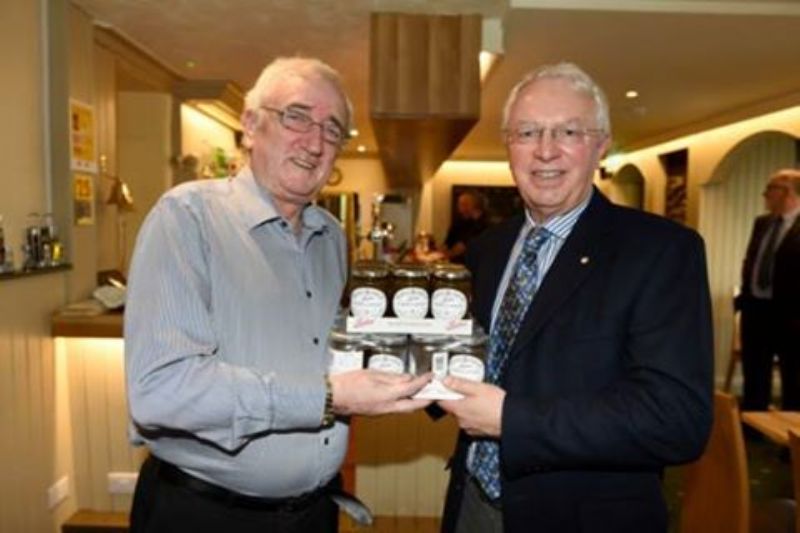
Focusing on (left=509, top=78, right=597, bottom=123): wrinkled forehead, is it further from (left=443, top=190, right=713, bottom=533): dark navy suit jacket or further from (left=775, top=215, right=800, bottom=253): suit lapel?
(left=775, top=215, right=800, bottom=253): suit lapel

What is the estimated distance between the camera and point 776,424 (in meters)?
2.11

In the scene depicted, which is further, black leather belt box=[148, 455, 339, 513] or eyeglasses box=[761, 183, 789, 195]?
eyeglasses box=[761, 183, 789, 195]

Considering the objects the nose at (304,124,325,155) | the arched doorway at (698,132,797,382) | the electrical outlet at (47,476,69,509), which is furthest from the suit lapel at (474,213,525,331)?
the arched doorway at (698,132,797,382)

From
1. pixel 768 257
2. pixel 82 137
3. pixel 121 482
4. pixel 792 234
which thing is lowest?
pixel 121 482

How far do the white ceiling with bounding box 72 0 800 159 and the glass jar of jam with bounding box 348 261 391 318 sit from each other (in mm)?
1667

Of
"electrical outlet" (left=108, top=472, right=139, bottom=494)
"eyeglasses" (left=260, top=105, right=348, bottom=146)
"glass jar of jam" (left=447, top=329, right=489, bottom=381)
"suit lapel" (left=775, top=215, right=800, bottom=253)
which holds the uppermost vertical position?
"eyeglasses" (left=260, top=105, right=348, bottom=146)

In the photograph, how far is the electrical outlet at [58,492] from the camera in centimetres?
254

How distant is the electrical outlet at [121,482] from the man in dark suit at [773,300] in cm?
358

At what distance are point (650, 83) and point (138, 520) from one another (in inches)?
155

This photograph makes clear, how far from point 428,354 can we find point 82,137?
7.21ft

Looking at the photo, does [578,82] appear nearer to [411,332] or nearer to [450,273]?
[450,273]

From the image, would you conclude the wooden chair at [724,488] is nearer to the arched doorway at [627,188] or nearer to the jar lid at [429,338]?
the jar lid at [429,338]

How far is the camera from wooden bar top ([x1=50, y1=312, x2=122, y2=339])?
2.49m

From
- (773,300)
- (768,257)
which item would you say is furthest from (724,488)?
(768,257)
